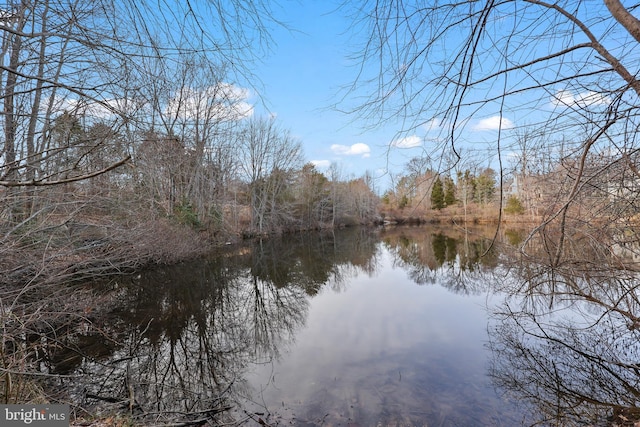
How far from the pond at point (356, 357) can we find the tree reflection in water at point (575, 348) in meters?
Answer: 0.02

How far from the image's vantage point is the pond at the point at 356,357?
3.53 meters

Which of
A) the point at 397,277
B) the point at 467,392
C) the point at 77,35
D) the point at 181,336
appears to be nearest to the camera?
the point at 77,35

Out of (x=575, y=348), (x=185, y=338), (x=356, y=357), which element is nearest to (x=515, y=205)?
(x=575, y=348)

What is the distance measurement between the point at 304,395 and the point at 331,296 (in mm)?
4896

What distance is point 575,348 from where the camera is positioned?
4.80m

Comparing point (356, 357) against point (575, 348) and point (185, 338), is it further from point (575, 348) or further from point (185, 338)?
point (575, 348)

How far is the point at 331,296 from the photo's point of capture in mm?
8852

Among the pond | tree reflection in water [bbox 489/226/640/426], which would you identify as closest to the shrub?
the pond

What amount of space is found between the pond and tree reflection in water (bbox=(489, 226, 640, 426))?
22mm

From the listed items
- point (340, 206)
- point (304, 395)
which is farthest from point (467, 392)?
point (340, 206)

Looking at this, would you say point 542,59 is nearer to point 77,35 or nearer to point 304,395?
point 77,35

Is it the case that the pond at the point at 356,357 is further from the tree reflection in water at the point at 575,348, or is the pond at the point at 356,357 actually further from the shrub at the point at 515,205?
the shrub at the point at 515,205

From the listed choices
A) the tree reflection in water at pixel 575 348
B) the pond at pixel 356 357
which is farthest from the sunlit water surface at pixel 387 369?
the tree reflection in water at pixel 575 348

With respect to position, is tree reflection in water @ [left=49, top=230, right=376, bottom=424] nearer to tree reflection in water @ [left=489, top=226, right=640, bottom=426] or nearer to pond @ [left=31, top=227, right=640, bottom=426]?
pond @ [left=31, top=227, right=640, bottom=426]
